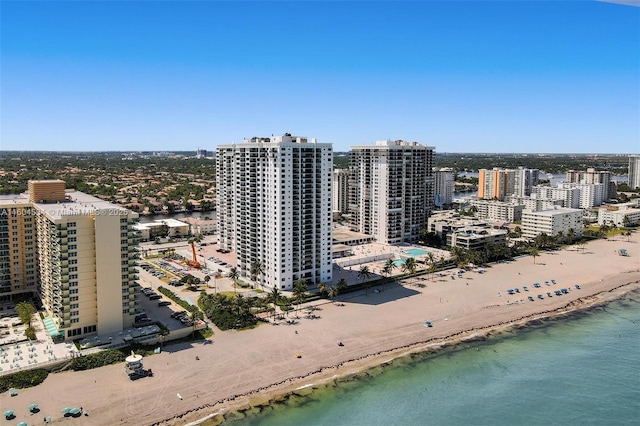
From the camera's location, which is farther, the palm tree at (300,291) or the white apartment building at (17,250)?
the palm tree at (300,291)

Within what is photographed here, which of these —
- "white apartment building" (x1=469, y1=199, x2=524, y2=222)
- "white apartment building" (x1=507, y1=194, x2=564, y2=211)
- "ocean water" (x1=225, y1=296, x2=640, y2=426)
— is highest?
"white apartment building" (x1=507, y1=194, x2=564, y2=211)

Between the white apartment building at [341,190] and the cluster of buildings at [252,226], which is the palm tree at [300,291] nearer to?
the cluster of buildings at [252,226]

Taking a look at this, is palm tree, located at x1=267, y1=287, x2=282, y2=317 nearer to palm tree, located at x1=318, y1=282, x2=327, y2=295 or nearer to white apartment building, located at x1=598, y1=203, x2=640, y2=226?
palm tree, located at x1=318, y1=282, x2=327, y2=295

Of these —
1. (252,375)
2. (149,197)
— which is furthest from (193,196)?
(252,375)

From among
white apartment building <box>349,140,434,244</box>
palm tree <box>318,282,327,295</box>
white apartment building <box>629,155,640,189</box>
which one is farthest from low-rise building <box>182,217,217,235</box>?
white apartment building <box>629,155,640,189</box>

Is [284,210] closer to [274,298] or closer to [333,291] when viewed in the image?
[274,298]

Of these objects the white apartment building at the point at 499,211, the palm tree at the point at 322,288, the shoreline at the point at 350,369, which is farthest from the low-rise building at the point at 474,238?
the white apartment building at the point at 499,211

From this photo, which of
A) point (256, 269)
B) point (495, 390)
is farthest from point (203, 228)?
point (495, 390)
